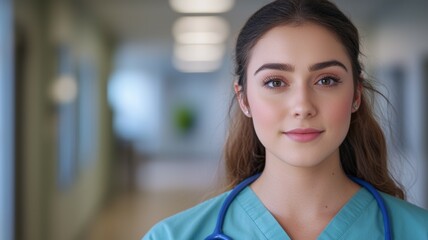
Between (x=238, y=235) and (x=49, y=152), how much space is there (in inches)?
133

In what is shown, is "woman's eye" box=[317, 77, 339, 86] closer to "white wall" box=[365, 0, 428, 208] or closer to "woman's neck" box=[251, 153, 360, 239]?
"woman's neck" box=[251, 153, 360, 239]

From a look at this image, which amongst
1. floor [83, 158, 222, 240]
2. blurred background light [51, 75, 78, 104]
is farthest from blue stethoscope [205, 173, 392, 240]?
blurred background light [51, 75, 78, 104]

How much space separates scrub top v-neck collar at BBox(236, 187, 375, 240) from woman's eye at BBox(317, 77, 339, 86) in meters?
0.24

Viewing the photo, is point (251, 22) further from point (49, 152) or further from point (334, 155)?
point (49, 152)

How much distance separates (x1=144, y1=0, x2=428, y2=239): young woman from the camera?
93 centimetres

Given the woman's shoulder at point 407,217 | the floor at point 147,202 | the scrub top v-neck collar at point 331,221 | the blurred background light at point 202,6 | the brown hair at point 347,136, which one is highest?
the brown hair at point 347,136

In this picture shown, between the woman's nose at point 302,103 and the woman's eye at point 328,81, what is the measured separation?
0.03 metres

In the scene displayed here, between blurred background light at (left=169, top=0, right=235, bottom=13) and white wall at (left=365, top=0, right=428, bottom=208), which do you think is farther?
blurred background light at (left=169, top=0, right=235, bottom=13)

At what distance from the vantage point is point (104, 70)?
8.27 m

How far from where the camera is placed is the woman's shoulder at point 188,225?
1018mm

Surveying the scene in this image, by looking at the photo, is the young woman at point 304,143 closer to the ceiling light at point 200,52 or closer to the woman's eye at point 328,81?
the woman's eye at point 328,81

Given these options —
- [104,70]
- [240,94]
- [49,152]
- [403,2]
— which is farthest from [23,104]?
[104,70]

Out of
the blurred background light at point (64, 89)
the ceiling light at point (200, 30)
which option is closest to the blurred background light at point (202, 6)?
the ceiling light at point (200, 30)

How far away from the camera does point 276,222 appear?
101 centimetres
